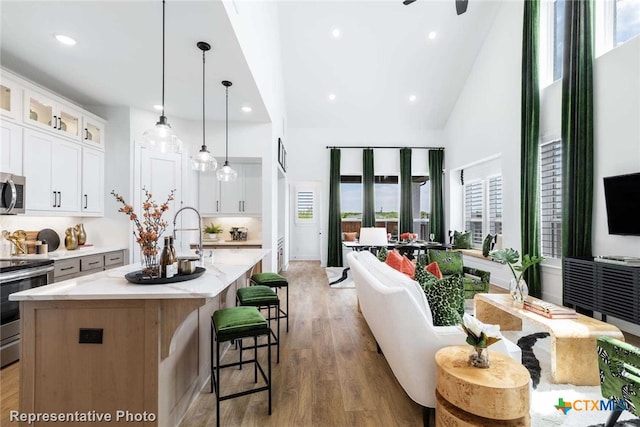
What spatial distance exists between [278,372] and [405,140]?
22.7ft

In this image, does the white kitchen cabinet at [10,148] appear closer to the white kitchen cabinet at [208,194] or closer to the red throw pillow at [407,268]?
the white kitchen cabinet at [208,194]

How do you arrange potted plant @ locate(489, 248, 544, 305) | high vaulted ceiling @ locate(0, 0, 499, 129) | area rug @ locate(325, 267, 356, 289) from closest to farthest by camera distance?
high vaulted ceiling @ locate(0, 0, 499, 129) < potted plant @ locate(489, 248, 544, 305) < area rug @ locate(325, 267, 356, 289)

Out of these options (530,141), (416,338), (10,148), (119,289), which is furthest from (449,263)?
(10,148)

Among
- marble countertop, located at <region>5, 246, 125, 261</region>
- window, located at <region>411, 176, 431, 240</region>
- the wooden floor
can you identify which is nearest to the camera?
the wooden floor

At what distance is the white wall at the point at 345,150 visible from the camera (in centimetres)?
773

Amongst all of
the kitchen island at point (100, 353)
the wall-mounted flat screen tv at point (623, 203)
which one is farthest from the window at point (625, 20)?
the kitchen island at point (100, 353)

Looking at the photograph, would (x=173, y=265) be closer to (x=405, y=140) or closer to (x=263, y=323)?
(x=263, y=323)

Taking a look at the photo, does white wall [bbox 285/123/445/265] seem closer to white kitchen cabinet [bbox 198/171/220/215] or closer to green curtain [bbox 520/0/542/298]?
white kitchen cabinet [bbox 198/171/220/215]

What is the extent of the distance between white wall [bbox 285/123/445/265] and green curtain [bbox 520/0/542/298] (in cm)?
318

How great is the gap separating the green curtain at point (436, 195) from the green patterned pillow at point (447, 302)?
5948 millimetres

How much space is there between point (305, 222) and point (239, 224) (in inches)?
111

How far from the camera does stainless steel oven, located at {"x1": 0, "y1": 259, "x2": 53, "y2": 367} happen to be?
246 centimetres

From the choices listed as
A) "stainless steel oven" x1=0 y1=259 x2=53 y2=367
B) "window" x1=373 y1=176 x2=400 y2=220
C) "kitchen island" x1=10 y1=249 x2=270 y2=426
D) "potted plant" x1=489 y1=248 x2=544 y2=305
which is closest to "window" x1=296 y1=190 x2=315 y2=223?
"window" x1=373 y1=176 x2=400 y2=220

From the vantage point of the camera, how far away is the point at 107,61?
9.83 ft
